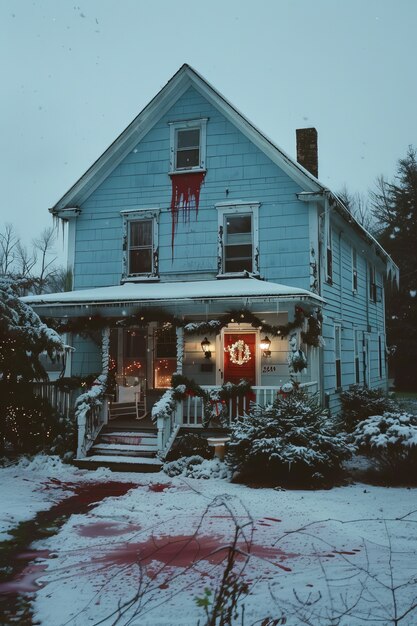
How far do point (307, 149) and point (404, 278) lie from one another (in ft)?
62.2

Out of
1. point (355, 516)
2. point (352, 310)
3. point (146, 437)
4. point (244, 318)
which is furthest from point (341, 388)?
point (355, 516)

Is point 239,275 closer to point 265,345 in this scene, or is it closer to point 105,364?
point 265,345

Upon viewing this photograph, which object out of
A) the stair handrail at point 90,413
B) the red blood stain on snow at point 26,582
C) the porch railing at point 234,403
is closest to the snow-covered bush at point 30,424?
the stair handrail at point 90,413

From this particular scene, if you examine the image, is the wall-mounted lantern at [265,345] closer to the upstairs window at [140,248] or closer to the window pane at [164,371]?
the window pane at [164,371]

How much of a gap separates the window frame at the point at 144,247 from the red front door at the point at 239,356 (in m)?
2.78

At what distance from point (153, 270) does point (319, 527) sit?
981cm

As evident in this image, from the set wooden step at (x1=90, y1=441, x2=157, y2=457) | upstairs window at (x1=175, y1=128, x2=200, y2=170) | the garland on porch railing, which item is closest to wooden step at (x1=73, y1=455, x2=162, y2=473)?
wooden step at (x1=90, y1=441, x2=157, y2=457)

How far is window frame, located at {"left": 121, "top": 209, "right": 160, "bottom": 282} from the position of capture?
1507cm

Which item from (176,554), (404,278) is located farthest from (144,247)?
(404,278)

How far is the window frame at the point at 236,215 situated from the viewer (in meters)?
14.2

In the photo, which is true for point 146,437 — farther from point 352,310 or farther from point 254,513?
point 352,310

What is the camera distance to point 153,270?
15.1 m

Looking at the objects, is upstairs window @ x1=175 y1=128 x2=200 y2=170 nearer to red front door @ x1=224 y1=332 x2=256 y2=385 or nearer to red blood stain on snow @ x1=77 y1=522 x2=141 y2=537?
red front door @ x1=224 y1=332 x2=256 y2=385

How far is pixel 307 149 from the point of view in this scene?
16.7 metres
